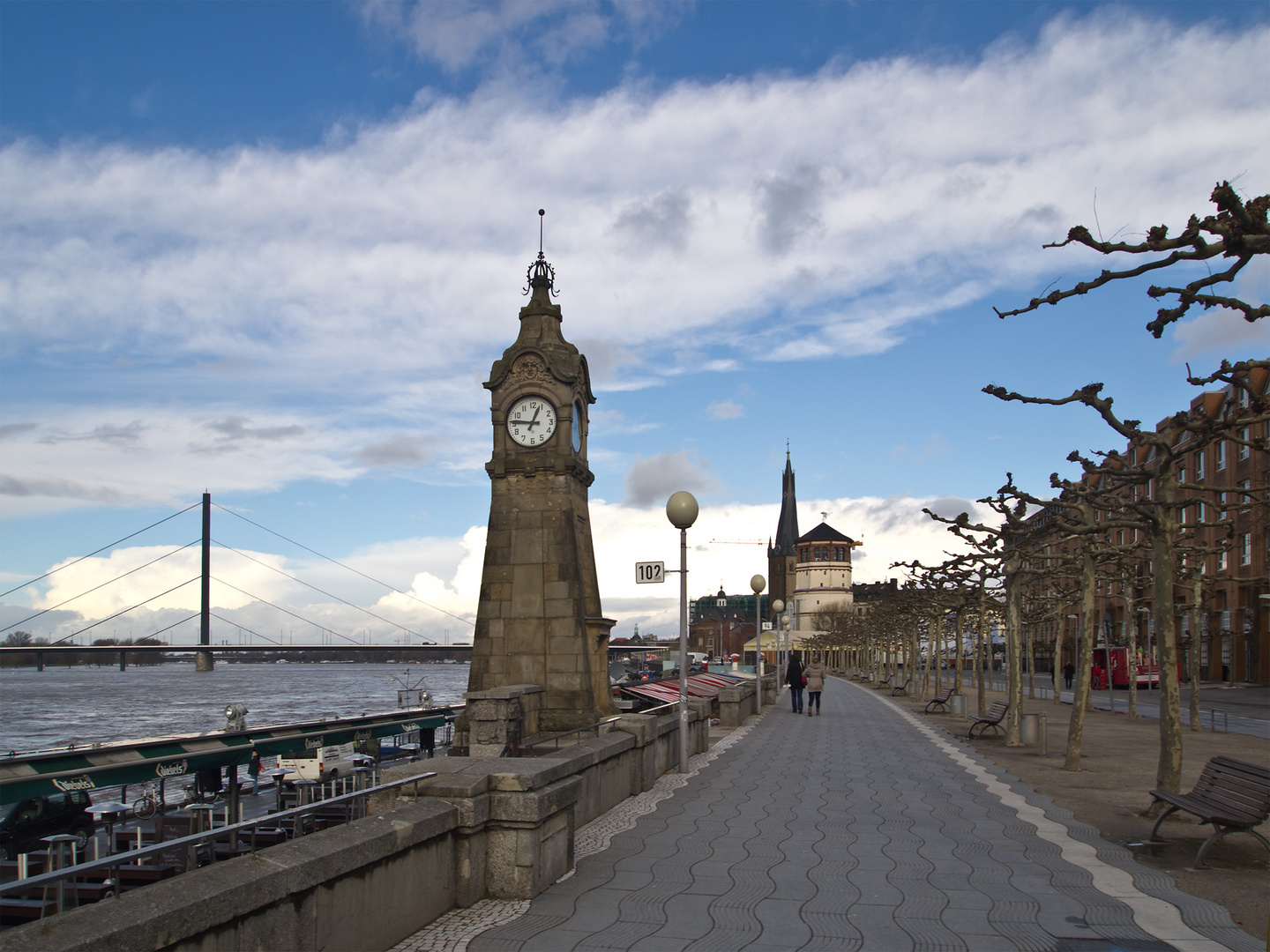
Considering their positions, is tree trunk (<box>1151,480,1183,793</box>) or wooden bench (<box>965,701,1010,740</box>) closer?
tree trunk (<box>1151,480,1183,793</box>)

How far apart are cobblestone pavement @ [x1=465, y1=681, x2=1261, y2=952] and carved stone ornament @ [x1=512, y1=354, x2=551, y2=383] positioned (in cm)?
745

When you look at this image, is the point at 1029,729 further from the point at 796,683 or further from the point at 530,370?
the point at 796,683

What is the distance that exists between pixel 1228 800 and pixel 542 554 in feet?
A: 33.2

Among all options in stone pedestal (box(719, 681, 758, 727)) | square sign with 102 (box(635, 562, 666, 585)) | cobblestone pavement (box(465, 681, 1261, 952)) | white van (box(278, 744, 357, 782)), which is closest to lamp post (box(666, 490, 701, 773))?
square sign with 102 (box(635, 562, 666, 585))

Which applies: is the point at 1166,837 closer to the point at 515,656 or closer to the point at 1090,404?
the point at 1090,404

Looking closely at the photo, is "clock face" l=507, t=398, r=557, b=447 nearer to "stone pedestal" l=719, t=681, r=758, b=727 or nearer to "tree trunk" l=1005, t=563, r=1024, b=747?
"tree trunk" l=1005, t=563, r=1024, b=747

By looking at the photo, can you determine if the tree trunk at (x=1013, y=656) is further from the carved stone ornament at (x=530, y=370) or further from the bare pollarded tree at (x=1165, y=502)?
the carved stone ornament at (x=530, y=370)

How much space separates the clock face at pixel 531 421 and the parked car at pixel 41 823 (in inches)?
321

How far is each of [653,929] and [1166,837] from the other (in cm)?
578

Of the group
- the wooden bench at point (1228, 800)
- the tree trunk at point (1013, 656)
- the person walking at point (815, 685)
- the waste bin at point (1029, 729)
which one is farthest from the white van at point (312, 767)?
the person walking at point (815, 685)

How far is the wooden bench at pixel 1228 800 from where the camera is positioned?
24.9 feet

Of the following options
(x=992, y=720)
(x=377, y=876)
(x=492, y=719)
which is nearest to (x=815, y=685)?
(x=992, y=720)

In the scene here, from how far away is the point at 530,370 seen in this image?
16.4 metres

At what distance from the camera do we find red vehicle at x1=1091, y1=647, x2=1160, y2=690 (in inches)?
1895
